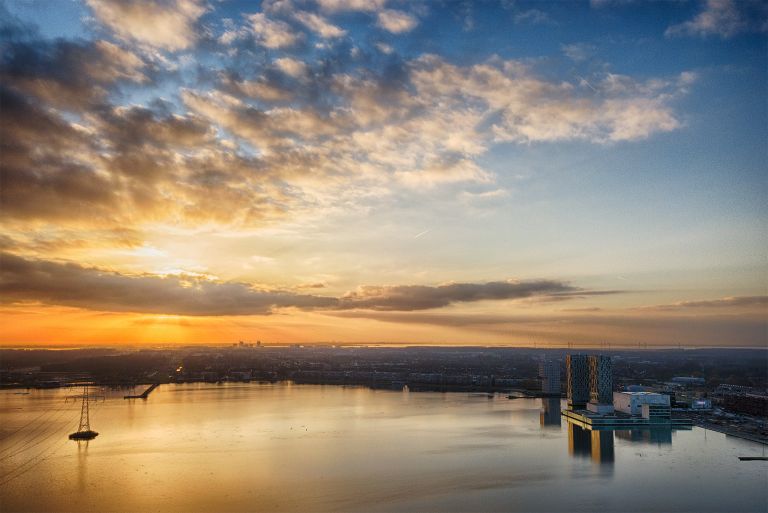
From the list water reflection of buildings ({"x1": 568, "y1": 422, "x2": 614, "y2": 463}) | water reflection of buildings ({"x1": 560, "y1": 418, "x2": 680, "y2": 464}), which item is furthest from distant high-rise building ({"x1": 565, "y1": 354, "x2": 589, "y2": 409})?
water reflection of buildings ({"x1": 568, "y1": 422, "x2": 614, "y2": 463})

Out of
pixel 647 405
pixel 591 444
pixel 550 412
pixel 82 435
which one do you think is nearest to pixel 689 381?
pixel 550 412

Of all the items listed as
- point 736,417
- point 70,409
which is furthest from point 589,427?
point 70,409

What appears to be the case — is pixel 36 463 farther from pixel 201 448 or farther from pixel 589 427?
pixel 589 427

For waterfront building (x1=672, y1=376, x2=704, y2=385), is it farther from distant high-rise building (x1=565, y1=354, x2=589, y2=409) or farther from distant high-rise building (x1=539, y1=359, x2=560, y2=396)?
distant high-rise building (x1=565, y1=354, x2=589, y2=409)

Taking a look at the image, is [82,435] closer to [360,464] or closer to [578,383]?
[360,464]

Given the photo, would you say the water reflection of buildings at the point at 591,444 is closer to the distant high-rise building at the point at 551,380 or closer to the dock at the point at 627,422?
the dock at the point at 627,422
